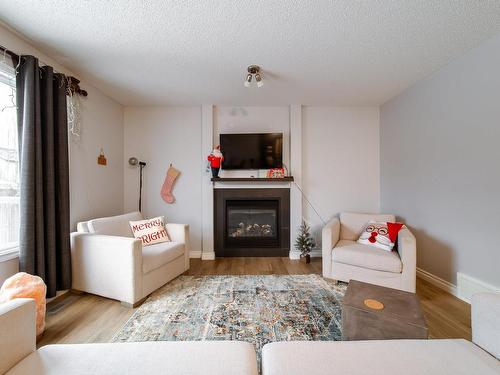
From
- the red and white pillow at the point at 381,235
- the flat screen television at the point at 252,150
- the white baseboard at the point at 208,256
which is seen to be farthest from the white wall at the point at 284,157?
the red and white pillow at the point at 381,235

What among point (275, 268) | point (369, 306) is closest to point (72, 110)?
point (275, 268)

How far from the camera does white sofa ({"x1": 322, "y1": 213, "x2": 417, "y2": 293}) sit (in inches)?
86.0

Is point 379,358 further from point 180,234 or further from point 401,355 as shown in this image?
point 180,234

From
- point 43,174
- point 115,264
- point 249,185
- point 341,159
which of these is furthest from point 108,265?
point 341,159

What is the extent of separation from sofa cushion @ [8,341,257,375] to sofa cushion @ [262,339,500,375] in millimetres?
124

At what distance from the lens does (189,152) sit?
11.6 feet

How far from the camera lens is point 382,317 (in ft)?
4.18

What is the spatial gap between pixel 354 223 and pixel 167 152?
2948 millimetres

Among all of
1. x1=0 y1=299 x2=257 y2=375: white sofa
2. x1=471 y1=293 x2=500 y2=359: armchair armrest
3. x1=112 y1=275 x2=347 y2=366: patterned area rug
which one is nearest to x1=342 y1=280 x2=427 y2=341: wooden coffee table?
x1=471 y1=293 x2=500 y2=359: armchair armrest

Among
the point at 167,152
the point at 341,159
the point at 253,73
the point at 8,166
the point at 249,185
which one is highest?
the point at 253,73

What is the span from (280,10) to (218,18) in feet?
1.51

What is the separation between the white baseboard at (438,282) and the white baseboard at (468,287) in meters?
0.07

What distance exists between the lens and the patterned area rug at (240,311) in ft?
5.43

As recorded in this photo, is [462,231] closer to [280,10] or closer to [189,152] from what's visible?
[280,10]
